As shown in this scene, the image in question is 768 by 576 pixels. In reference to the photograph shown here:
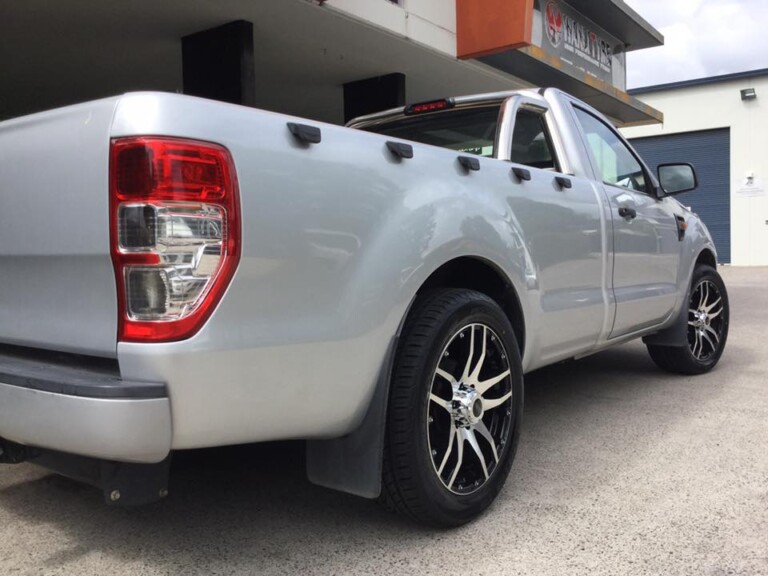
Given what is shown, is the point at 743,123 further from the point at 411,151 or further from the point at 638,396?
the point at 411,151

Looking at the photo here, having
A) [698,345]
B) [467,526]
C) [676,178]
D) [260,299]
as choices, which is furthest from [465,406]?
[698,345]

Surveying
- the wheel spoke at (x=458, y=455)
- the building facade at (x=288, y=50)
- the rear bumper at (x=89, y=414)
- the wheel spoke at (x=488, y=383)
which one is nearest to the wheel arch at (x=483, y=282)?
the wheel spoke at (x=488, y=383)

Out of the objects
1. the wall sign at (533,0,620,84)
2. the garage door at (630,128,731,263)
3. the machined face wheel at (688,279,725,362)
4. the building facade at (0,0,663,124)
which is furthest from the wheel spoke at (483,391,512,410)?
the garage door at (630,128,731,263)

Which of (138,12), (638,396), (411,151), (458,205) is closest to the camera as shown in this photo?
(411,151)

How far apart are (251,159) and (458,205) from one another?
956mm

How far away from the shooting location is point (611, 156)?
4395 millimetres

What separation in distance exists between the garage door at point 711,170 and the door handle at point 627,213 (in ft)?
65.5

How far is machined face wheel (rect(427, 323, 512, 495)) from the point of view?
2.55 metres

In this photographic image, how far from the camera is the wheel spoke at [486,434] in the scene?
2680 millimetres

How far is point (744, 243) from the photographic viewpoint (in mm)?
22484

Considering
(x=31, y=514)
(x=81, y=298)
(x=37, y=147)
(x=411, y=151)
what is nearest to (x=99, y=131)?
(x=37, y=147)

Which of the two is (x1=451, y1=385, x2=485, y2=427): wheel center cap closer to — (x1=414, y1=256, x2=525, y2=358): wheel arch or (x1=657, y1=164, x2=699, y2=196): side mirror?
(x1=414, y1=256, x2=525, y2=358): wheel arch

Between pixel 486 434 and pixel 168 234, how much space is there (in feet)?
4.91

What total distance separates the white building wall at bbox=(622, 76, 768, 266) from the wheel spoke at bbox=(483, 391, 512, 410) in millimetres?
22607
